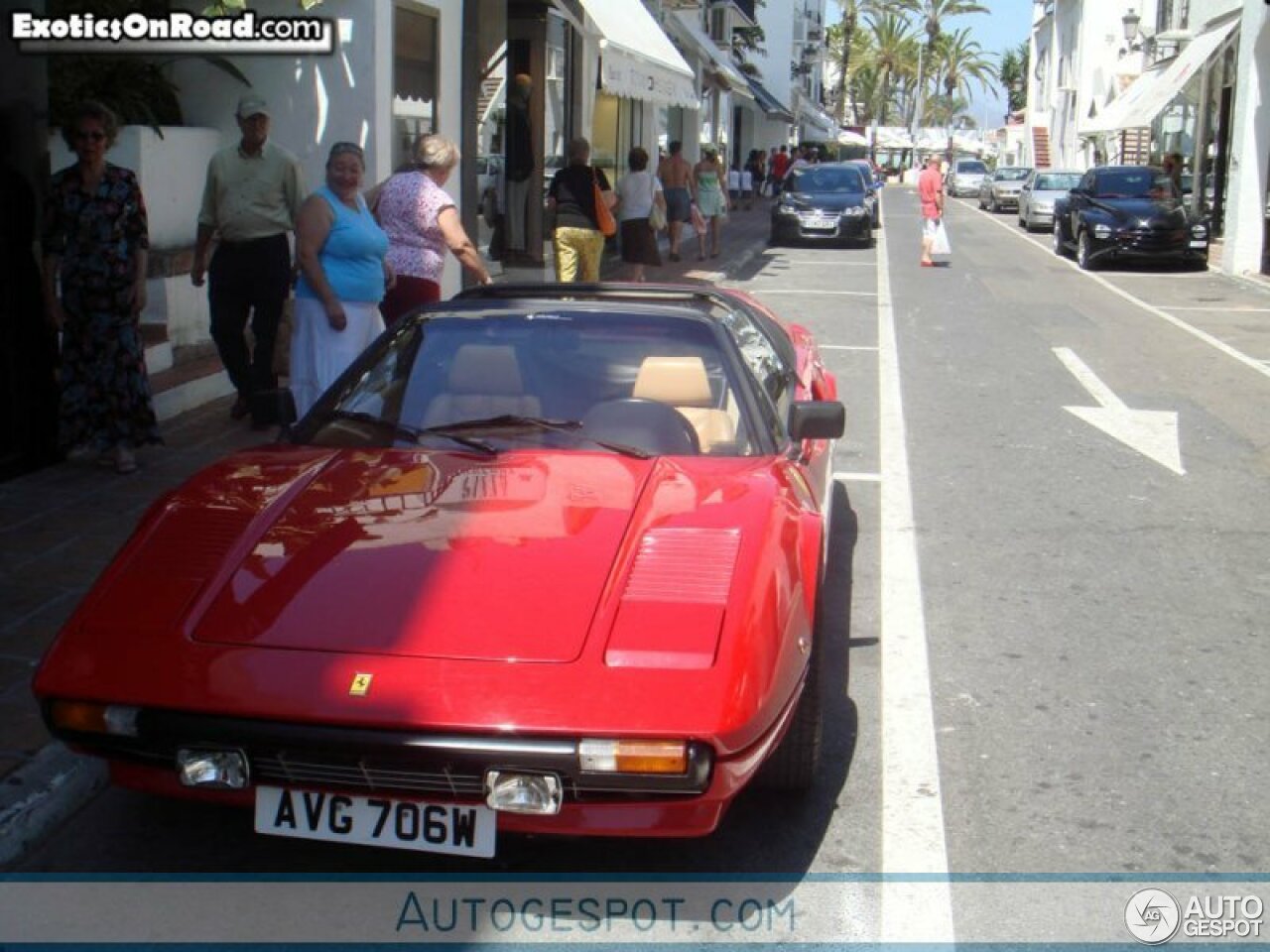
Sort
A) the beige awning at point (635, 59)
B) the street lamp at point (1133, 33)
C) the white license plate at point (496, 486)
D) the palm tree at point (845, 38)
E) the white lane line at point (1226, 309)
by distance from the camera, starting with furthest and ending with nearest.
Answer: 1. the palm tree at point (845, 38)
2. the street lamp at point (1133, 33)
3. the white lane line at point (1226, 309)
4. the beige awning at point (635, 59)
5. the white license plate at point (496, 486)

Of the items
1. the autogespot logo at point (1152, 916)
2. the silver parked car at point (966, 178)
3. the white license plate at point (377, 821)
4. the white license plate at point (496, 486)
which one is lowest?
the autogespot logo at point (1152, 916)

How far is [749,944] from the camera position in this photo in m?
3.39

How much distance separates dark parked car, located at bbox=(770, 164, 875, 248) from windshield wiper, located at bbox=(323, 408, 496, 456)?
2232 cm

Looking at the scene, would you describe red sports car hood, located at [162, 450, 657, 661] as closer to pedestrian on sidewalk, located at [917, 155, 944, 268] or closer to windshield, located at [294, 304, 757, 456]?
windshield, located at [294, 304, 757, 456]

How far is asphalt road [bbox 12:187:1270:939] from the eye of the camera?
12.5 feet

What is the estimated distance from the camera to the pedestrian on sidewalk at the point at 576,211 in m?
13.6

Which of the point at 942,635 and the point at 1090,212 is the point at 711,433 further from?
the point at 1090,212

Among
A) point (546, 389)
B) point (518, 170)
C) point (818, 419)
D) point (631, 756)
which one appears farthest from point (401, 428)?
point (518, 170)

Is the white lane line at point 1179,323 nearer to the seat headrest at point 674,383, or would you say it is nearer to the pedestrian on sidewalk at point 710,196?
the pedestrian on sidewalk at point 710,196

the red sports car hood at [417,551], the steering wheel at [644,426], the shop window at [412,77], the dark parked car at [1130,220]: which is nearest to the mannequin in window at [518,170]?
the shop window at [412,77]

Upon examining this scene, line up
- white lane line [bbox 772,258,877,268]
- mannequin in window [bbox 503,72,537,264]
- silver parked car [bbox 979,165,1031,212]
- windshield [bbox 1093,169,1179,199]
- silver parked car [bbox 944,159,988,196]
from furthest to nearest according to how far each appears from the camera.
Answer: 1. silver parked car [bbox 944,159,988,196]
2. silver parked car [bbox 979,165,1031,212]
3. windshield [bbox 1093,169,1179,199]
4. white lane line [bbox 772,258,877,268]
5. mannequin in window [bbox 503,72,537,264]

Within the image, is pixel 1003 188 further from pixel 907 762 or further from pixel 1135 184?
pixel 907 762

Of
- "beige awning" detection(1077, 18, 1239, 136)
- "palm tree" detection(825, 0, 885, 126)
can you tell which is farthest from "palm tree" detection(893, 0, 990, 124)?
"beige awning" detection(1077, 18, 1239, 136)

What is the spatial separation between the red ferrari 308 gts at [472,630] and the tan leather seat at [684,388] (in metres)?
0.04
